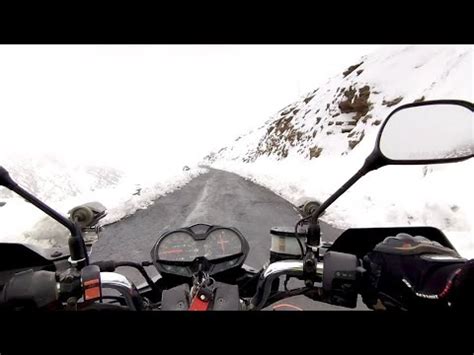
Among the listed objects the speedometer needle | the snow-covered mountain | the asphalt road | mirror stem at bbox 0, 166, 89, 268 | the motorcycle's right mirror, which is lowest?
the asphalt road

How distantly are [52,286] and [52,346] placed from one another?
1.06 ft

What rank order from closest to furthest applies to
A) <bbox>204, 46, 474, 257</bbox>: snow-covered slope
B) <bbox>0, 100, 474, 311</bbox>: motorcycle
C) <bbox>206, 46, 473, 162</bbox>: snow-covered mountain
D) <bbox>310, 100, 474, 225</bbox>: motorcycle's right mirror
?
<bbox>0, 100, 474, 311</bbox>: motorcycle → <bbox>310, 100, 474, 225</bbox>: motorcycle's right mirror → <bbox>204, 46, 474, 257</bbox>: snow-covered slope → <bbox>206, 46, 473, 162</bbox>: snow-covered mountain

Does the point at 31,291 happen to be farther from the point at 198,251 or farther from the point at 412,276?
the point at 412,276

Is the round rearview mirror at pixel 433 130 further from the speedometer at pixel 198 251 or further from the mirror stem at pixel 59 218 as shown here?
the mirror stem at pixel 59 218

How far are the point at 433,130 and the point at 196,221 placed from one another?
638 cm

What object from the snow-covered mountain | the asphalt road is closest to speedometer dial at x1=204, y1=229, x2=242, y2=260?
the asphalt road

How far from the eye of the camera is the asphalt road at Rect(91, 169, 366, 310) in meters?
5.23

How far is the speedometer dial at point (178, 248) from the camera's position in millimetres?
1643

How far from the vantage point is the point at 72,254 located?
1.35 m

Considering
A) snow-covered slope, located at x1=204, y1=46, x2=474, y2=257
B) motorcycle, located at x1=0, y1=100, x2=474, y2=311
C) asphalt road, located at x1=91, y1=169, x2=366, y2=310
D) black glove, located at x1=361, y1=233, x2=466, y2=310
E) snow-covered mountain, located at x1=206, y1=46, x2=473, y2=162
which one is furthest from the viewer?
snow-covered mountain, located at x1=206, y1=46, x2=473, y2=162

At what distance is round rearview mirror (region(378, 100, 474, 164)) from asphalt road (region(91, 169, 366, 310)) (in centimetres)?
247

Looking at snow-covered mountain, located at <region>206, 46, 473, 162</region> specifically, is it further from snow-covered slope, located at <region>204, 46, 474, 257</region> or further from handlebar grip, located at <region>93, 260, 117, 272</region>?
handlebar grip, located at <region>93, 260, 117, 272</region>

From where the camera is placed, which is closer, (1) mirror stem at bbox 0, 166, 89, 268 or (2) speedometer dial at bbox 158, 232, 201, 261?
(1) mirror stem at bbox 0, 166, 89, 268
